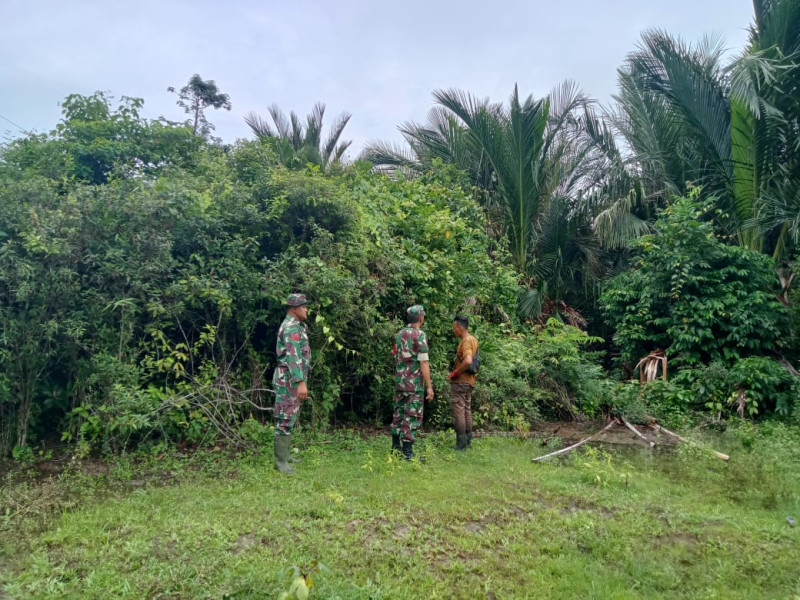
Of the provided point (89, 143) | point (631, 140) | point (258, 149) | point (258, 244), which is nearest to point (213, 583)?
point (258, 244)

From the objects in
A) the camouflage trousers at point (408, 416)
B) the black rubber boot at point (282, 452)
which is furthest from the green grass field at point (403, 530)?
the camouflage trousers at point (408, 416)

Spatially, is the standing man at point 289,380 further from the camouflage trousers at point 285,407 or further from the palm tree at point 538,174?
the palm tree at point 538,174

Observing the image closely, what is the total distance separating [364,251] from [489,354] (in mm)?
2697

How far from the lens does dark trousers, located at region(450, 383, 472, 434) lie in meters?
5.96

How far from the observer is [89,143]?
8133mm

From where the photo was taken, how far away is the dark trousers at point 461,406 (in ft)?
19.6

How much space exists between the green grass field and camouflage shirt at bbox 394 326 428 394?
2.69 feet

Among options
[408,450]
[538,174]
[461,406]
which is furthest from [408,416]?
[538,174]

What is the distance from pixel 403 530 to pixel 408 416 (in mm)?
1966

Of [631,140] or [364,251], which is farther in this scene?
[631,140]

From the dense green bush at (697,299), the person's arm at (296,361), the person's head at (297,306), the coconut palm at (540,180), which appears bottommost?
the person's arm at (296,361)

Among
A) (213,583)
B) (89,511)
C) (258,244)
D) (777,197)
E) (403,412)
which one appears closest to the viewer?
(213,583)

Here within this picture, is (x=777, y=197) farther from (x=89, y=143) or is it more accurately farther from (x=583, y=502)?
(x=89, y=143)

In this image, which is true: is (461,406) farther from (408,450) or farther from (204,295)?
(204,295)
